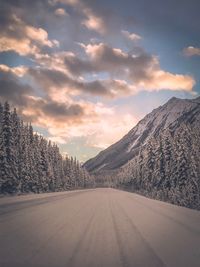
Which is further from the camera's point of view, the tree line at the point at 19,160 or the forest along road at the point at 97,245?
the tree line at the point at 19,160

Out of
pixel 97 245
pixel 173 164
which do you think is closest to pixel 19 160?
pixel 173 164

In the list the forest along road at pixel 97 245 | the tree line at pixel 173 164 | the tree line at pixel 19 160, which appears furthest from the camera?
the tree line at pixel 173 164

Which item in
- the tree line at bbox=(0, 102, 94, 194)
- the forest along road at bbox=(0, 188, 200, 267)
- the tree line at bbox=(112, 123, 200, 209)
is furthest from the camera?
the tree line at bbox=(112, 123, 200, 209)

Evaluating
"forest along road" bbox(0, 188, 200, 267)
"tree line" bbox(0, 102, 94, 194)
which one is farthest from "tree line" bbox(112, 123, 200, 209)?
"forest along road" bbox(0, 188, 200, 267)

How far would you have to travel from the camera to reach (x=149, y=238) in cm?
940

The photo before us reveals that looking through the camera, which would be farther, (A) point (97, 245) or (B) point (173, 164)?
(B) point (173, 164)

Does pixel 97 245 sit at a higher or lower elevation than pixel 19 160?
lower

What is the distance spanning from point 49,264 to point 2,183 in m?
40.4

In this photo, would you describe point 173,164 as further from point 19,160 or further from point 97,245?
point 97,245

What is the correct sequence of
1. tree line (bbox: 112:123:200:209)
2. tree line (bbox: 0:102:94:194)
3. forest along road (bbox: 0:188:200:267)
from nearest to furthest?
forest along road (bbox: 0:188:200:267)
tree line (bbox: 0:102:94:194)
tree line (bbox: 112:123:200:209)

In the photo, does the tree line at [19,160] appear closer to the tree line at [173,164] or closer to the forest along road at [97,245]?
the tree line at [173,164]

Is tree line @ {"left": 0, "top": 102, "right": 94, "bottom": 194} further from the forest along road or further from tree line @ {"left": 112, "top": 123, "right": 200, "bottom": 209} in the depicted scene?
the forest along road

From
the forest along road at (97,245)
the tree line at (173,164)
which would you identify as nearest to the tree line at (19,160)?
the tree line at (173,164)

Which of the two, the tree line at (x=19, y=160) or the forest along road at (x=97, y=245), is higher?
the tree line at (x=19, y=160)
